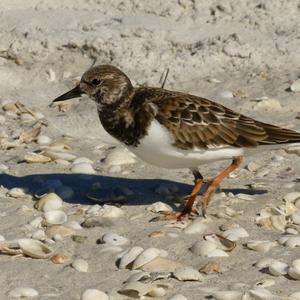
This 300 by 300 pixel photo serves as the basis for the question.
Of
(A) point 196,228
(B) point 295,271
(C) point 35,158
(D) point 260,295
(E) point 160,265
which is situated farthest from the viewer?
(C) point 35,158

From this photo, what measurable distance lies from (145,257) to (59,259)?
1.49ft

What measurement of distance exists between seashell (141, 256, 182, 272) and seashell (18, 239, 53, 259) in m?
0.54

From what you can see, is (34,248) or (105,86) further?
(105,86)

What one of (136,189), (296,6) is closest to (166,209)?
(136,189)

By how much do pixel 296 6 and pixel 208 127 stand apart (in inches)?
117

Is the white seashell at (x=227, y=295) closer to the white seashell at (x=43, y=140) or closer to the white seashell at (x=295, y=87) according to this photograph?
the white seashell at (x=43, y=140)

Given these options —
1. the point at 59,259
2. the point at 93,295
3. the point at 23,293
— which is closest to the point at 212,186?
the point at 59,259

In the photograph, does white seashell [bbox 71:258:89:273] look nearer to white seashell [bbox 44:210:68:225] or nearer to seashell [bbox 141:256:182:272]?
seashell [bbox 141:256:182:272]

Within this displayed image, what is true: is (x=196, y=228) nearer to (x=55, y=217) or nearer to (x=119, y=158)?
(x=55, y=217)

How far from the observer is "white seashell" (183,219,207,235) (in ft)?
17.1

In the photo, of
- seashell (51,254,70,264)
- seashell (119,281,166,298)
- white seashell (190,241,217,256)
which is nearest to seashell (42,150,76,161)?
seashell (51,254,70,264)

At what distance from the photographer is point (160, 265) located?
4.67 metres

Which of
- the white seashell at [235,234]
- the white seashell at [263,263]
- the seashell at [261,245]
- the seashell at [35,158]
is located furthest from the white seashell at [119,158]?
the white seashell at [263,263]

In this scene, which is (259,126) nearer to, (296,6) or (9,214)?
(9,214)
